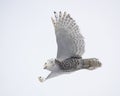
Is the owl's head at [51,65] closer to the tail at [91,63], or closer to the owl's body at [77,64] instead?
the owl's body at [77,64]

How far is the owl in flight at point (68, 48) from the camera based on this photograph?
105 inches

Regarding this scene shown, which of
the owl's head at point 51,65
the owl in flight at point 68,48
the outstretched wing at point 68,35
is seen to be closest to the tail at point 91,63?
the owl in flight at point 68,48

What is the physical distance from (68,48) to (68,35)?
14cm

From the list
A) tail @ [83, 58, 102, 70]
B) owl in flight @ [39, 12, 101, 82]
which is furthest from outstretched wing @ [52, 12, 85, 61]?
tail @ [83, 58, 102, 70]

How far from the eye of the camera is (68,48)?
281 centimetres

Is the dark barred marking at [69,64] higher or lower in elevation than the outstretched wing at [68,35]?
lower

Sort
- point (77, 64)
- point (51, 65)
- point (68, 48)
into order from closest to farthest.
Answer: point (51, 65)
point (77, 64)
point (68, 48)

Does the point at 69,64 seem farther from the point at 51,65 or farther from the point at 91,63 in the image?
the point at 91,63

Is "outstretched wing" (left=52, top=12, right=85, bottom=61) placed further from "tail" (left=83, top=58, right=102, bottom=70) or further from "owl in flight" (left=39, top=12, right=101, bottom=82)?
"tail" (left=83, top=58, right=102, bottom=70)

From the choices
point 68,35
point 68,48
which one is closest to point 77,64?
point 68,48

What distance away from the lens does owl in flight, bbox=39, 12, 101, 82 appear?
8.73 ft

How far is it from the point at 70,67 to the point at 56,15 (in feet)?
1.97

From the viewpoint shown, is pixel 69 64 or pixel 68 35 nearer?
pixel 69 64

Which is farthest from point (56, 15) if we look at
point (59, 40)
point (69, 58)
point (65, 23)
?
point (69, 58)
